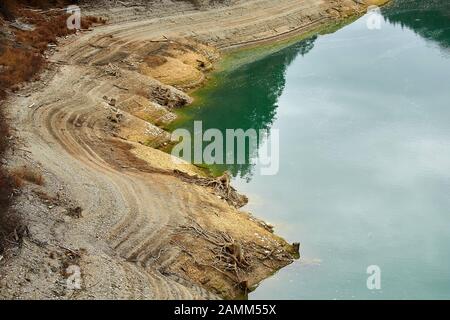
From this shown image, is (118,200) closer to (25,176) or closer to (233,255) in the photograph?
(25,176)

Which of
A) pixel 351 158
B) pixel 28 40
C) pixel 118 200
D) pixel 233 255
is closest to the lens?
pixel 233 255

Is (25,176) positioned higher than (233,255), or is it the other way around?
(25,176)

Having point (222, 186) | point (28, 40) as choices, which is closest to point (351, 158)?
point (222, 186)

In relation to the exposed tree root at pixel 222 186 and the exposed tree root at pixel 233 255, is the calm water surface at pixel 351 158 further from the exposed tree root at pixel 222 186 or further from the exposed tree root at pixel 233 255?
the exposed tree root at pixel 233 255

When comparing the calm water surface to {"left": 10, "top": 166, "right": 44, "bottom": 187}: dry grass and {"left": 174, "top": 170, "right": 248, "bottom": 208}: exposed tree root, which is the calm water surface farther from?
{"left": 10, "top": 166, "right": 44, "bottom": 187}: dry grass

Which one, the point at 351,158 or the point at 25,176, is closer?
the point at 25,176

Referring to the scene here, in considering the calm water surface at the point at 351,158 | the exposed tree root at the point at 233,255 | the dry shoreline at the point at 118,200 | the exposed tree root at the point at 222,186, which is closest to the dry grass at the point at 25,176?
the dry shoreline at the point at 118,200

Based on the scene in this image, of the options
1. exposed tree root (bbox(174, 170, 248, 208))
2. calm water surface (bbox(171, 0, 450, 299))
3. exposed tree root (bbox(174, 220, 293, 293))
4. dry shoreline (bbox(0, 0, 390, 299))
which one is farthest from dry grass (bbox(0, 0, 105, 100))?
exposed tree root (bbox(174, 220, 293, 293))
